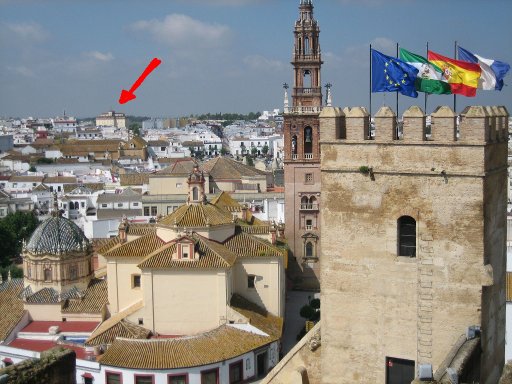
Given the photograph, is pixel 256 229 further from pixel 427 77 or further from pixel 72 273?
pixel 427 77

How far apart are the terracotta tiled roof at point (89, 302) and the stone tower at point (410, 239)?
1946 centimetres

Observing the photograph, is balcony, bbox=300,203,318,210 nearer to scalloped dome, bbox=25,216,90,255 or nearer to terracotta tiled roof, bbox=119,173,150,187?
scalloped dome, bbox=25,216,90,255

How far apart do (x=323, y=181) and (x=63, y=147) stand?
113641mm

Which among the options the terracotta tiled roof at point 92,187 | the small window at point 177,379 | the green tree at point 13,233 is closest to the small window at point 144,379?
the small window at point 177,379

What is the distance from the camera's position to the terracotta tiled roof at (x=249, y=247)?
3152cm

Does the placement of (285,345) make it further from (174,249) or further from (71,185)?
(71,185)

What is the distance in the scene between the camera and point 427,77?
43.4ft

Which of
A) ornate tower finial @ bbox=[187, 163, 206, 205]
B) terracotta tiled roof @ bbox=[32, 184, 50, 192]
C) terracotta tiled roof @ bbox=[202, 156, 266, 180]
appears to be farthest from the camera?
terracotta tiled roof @ bbox=[32, 184, 50, 192]

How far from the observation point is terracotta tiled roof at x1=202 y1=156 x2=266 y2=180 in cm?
6900

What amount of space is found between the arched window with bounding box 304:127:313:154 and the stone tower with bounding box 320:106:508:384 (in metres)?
27.0

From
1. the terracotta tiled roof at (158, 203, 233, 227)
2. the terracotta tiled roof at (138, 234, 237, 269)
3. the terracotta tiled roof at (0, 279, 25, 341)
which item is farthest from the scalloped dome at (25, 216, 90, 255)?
the terracotta tiled roof at (138, 234, 237, 269)

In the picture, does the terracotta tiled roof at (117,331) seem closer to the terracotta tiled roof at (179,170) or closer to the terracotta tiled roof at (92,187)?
the terracotta tiled roof at (179,170)

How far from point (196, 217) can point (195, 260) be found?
3399 mm

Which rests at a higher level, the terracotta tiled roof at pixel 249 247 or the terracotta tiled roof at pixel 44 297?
the terracotta tiled roof at pixel 249 247
